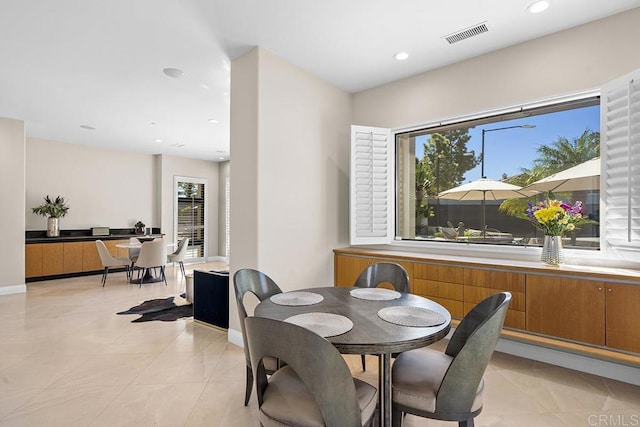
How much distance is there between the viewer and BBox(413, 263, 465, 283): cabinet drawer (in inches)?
124

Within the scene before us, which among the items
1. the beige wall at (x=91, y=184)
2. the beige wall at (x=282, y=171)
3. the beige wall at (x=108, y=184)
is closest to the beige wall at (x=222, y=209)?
the beige wall at (x=108, y=184)

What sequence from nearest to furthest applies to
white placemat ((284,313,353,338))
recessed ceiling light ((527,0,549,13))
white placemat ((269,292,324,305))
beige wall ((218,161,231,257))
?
white placemat ((284,313,353,338)) → white placemat ((269,292,324,305)) → recessed ceiling light ((527,0,549,13)) → beige wall ((218,161,231,257))

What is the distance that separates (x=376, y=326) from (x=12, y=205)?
21.5ft

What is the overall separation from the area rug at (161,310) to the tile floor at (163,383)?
0.24m

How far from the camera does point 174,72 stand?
145 inches

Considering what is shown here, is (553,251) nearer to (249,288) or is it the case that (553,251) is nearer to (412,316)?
(412,316)

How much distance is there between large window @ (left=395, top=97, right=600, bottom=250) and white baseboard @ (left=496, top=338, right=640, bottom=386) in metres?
0.97

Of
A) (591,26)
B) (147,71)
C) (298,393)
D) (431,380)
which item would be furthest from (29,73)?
(591,26)

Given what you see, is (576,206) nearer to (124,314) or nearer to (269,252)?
(269,252)

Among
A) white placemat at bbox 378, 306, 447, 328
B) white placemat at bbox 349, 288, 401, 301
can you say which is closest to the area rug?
white placemat at bbox 349, 288, 401, 301

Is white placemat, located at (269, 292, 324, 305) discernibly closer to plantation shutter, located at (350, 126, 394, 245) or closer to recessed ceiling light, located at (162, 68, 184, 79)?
plantation shutter, located at (350, 126, 394, 245)

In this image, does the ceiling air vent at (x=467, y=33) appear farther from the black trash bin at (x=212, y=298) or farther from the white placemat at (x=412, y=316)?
the black trash bin at (x=212, y=298)

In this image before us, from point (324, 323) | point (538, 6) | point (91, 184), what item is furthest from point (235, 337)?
point (91, 184)

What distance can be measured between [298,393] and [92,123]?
6.10m
